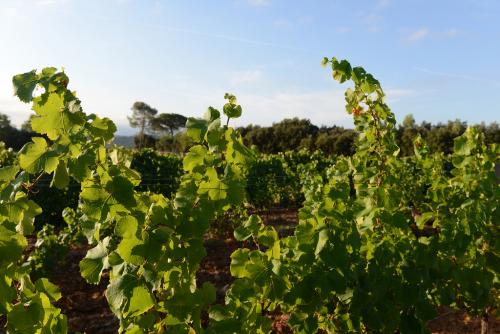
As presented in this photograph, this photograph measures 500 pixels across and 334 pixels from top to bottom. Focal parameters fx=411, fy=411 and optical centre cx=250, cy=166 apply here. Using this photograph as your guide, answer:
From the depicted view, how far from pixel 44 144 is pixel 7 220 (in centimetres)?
31

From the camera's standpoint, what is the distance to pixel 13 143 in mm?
51281

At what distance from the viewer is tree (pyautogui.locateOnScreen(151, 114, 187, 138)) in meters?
103

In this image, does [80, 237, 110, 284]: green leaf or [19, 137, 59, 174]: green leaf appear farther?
[80, 237, 110, 284]: green leaf

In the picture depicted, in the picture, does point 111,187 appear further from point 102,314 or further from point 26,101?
point 102,314

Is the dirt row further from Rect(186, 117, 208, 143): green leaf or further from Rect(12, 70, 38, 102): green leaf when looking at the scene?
Rect(12, 70, 38, 102): green leaf

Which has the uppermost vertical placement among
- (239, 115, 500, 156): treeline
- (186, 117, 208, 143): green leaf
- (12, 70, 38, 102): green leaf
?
(239, 115, 500, 156): treeline

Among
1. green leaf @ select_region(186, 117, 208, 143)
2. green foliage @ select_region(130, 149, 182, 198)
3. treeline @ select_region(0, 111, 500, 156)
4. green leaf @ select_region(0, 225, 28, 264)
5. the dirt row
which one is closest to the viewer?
green leaf @ select_region(0, 225, 28, 264)

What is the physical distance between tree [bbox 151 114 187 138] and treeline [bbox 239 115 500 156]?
5153 cm

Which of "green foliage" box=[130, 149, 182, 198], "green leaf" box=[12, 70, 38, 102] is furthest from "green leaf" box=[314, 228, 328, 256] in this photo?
"green foliage" box=[130, 149, 182, 198]

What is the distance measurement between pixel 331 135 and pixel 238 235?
1726 inches

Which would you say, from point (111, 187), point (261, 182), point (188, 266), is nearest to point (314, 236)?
point (188, 266)

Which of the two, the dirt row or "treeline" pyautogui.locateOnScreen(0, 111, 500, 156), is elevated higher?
"treeline" pyautogui.locateOnScreen(0, 111, 500, 156)

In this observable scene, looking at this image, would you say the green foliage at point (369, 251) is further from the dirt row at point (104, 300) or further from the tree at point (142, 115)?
the tree at point (142, 115)

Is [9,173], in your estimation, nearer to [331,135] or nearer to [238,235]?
[238,235]
